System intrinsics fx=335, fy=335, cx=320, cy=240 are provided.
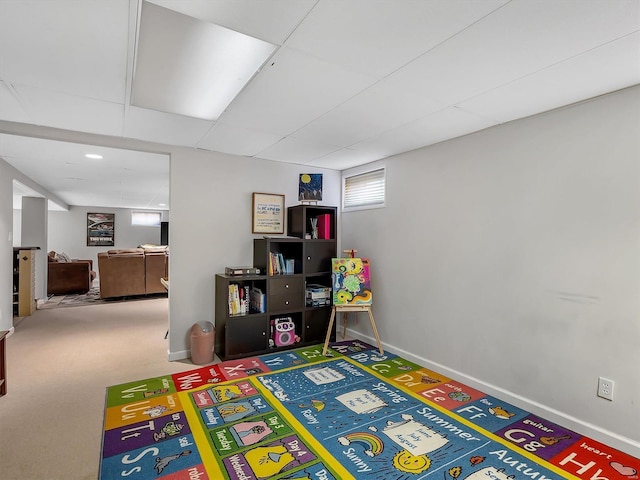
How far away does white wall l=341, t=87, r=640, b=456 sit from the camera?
211 cm

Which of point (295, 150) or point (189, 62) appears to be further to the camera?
point (295, 150)

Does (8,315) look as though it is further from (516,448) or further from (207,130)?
(516,448)

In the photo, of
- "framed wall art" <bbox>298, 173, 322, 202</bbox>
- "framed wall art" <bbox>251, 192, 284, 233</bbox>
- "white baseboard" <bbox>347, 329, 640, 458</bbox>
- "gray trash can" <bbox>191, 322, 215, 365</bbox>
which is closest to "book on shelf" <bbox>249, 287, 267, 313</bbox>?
"gray trash can" <bbox>191, 322, 215, 365</bbox>

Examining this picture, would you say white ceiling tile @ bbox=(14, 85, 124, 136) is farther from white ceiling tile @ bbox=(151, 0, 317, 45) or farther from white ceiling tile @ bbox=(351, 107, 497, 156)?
white ceiling tile @ bbox=(351, 107, 497, 156)

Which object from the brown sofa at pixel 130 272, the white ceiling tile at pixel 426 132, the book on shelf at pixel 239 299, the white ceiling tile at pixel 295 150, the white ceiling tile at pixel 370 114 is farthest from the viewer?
the brown sofa at pixel 130 272

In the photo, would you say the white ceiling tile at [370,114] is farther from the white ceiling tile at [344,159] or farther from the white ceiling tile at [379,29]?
the white ceiling tile at [344,159]

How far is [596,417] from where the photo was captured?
7.20 ft

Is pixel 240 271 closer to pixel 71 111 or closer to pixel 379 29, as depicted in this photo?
pixel 71 111

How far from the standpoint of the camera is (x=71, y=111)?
2.64 m

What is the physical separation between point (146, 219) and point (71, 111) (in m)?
9.62

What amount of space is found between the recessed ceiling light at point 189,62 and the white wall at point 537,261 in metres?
2.06

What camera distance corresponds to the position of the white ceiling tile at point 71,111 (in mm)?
2363

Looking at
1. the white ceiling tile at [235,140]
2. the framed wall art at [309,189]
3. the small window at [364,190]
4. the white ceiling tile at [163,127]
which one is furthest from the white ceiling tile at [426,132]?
the white ceiling tile at [163,127]

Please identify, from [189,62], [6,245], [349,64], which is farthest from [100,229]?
[349,64]
